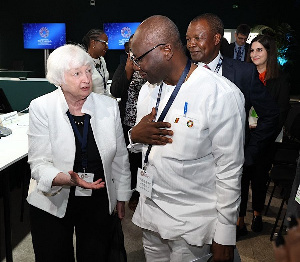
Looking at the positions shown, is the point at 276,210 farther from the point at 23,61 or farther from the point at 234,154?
the point at 23,61

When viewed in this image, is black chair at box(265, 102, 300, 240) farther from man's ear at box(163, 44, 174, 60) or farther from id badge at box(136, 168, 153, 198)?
man's ear at box(163, 44, 174, 60)

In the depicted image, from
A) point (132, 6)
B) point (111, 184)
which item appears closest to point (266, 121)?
point (111, 184)

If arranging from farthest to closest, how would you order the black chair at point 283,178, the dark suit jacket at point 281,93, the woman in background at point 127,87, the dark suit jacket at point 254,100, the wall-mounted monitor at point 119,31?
the wall-mounted monitor at point 119,31
the woman in background at point 127,87
the black chair at point 283,178
the dark suit jacket at point 281,93
the dark suit jacket at point 254,100

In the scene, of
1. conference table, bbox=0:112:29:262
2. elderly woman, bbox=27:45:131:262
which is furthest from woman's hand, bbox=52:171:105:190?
conference table, bbox=0:112:29:262

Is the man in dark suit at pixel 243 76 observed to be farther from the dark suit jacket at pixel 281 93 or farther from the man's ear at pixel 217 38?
the dark suit jacket at pixel 281 93

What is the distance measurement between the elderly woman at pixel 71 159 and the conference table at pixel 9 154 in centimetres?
→ 70

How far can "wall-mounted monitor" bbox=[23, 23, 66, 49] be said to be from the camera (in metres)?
10.9

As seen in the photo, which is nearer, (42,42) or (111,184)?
(111,184)

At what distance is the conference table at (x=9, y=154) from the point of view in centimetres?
221

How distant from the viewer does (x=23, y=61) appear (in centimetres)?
1161

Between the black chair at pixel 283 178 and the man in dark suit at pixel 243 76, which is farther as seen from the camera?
the black chair at pixel 283 178

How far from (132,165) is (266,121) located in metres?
1.80

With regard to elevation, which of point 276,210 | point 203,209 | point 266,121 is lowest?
point 276,210

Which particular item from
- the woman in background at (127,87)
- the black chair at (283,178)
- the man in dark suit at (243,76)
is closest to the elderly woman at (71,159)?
the man in dark suit at (243,76)
